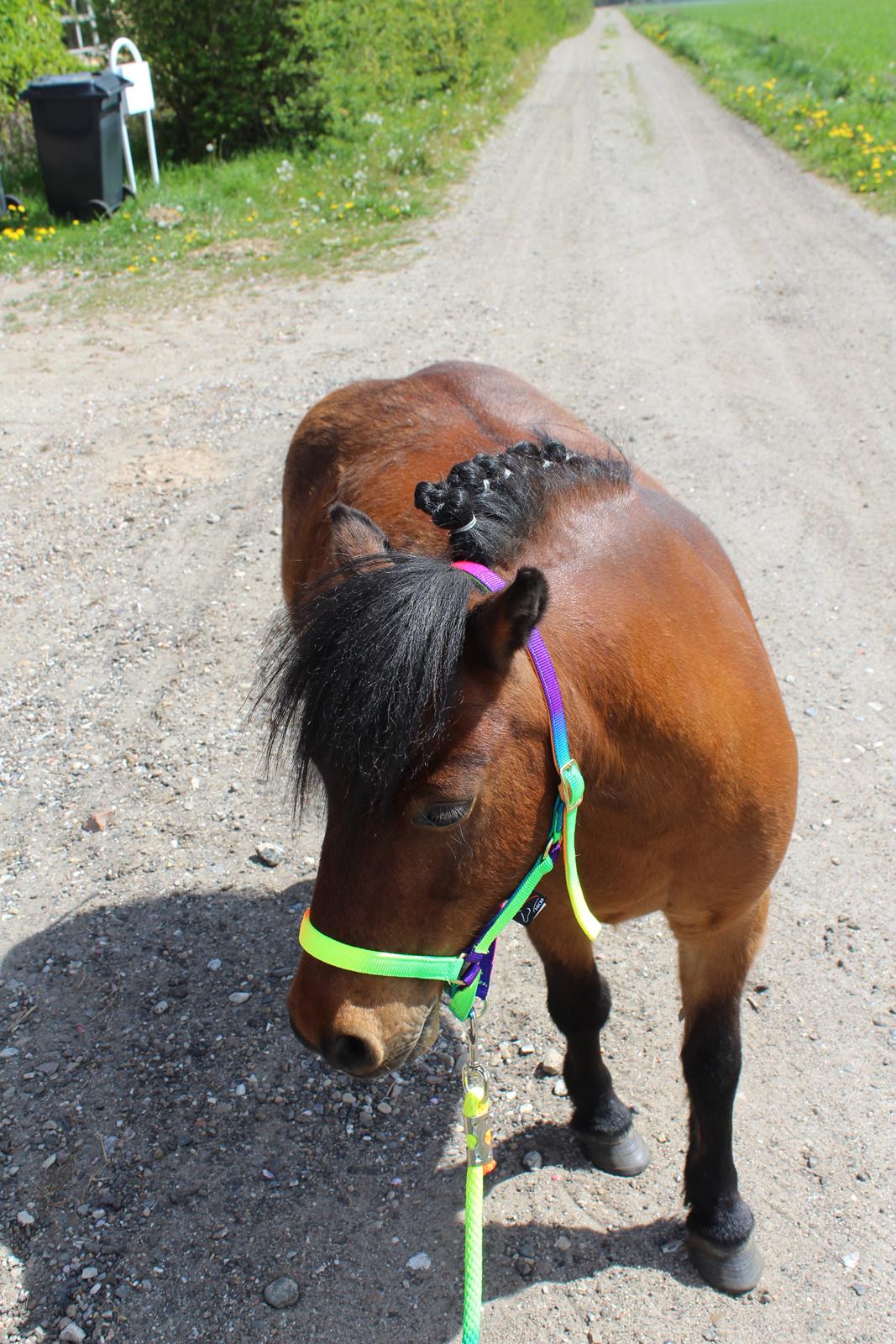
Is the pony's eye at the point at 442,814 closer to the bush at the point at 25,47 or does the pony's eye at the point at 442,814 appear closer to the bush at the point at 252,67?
the bush at the point at 25,47

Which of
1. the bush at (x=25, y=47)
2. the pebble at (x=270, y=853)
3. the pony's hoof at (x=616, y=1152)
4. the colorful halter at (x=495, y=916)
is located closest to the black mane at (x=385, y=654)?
the colorful halter at (x=495, y=916)

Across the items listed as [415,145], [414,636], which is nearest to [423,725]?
[414,636]

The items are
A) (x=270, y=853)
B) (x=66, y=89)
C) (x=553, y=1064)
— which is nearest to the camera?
(x=553, y=1064)

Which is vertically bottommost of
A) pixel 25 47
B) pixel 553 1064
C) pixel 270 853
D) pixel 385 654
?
pixel 553 1064

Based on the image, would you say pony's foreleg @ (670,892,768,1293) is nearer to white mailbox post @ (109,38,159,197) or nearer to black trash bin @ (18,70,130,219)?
black trash bin @ (18,70,130,219)

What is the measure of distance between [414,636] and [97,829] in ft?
9.03

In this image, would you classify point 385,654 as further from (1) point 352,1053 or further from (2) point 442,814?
(1) point 352,1053

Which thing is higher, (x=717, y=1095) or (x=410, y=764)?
(x=410, y=764)

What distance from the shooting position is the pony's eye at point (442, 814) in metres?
1.80

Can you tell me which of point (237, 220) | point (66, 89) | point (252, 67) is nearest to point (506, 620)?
point (237, 220)

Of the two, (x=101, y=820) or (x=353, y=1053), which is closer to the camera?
(x=353, y=1053)

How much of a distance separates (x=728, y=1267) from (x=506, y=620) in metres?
1.93

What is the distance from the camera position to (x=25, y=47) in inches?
450

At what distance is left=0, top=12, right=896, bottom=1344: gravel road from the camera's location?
8.54 feet
